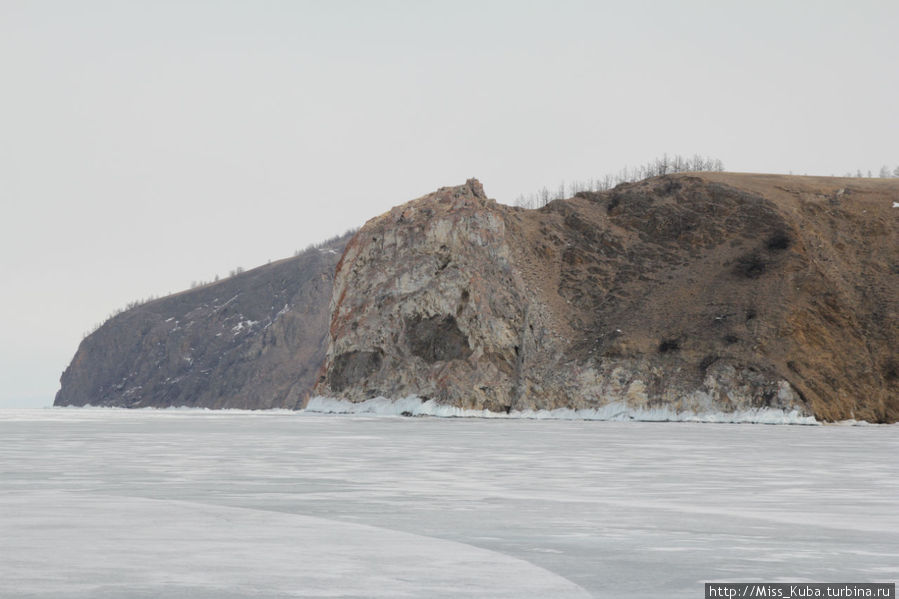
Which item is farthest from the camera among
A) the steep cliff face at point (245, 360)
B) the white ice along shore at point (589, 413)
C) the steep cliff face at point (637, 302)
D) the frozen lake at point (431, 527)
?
the steep cliff face at point (245, 360)

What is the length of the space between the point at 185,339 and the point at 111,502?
186351 mm

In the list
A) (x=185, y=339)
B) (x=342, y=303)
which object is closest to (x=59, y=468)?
(x=342, y=303)

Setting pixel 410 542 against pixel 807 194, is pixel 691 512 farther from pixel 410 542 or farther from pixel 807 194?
pixel 807 194

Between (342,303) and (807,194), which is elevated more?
(807,194)

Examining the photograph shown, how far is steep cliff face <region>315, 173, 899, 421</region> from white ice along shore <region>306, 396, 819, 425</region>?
88 cm

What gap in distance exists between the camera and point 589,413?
96.3m

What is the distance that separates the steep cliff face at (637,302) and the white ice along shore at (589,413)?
0.88 meters

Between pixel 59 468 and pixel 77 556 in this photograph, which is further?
pixel 59 468

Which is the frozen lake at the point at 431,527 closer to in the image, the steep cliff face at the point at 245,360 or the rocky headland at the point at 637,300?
the rocky headland at the point at 637,300

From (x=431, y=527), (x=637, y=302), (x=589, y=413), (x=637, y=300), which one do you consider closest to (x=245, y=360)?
(x=637, y=300)

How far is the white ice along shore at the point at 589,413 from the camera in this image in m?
88.8

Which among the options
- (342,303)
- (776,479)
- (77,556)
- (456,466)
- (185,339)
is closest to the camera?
(77,556)

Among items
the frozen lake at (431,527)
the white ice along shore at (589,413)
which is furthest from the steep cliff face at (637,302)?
the frozen lake at (431,527)

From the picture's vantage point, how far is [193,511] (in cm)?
1553
